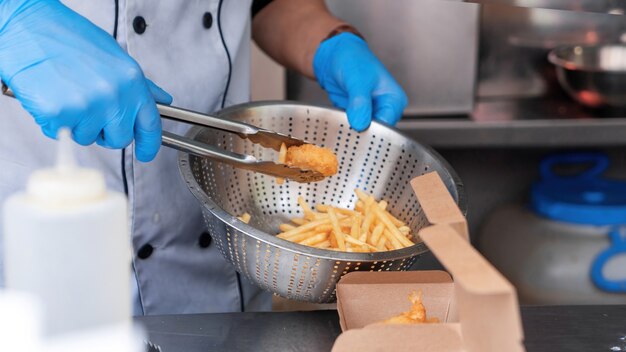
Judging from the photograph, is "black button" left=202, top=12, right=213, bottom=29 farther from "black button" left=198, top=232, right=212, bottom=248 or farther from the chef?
"black button" left=198, top=232, right=212, bottom=248

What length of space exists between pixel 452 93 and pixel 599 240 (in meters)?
0.66

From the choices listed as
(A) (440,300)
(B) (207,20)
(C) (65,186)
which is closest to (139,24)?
(B) (207,20)

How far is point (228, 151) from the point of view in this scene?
1217 millimetres

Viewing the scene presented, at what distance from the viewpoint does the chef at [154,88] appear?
1.08 metres

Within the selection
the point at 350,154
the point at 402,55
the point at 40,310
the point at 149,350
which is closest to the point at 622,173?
the point at 402,55

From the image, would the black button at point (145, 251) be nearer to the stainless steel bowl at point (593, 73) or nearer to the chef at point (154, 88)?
the chef at point (154, 88)

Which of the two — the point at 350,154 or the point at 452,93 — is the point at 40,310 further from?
the point at 452,93

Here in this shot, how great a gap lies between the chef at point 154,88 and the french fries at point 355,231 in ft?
0.65

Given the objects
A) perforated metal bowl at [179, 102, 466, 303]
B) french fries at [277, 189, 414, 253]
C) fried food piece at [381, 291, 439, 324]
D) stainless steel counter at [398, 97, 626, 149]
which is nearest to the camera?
fried food piece at [381, 291, 439, 324]

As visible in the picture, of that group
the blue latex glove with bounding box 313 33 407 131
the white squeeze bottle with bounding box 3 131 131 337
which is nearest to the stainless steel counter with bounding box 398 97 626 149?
the blue latex glove with bounding box 313 33 407 131

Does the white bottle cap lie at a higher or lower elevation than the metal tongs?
higher

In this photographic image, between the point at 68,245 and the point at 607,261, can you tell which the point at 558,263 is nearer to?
the point at 607,261

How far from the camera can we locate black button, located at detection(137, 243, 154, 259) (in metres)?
1.44

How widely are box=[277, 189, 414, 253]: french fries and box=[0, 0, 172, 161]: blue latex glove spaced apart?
300 millimetres
